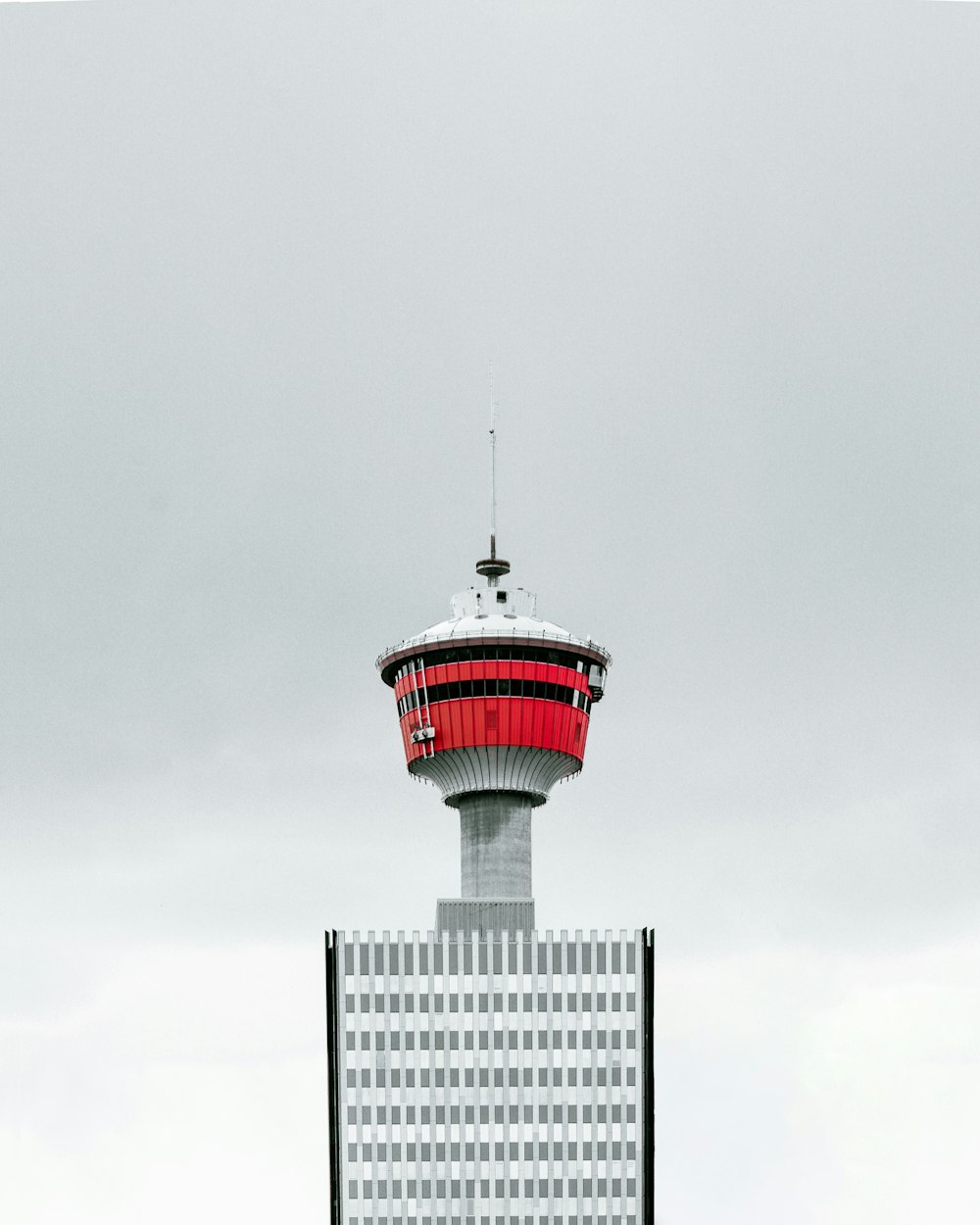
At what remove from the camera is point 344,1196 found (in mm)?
198625

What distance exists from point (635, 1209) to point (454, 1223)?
50.0 feet

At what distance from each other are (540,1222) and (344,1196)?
1668 centimetres

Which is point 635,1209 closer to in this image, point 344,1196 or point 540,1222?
point 540,1222

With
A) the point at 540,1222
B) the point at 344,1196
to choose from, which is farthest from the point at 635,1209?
the point at 344,1196

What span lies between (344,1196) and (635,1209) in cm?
2446

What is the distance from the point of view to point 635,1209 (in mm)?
199500

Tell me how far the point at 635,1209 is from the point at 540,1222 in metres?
8.01

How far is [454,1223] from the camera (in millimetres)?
199500

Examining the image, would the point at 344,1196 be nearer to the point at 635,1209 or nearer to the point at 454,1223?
the point at 454,1223

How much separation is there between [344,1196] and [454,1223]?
31.4ft

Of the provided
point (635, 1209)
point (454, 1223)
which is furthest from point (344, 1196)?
point (635, 1209)
